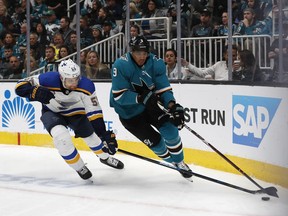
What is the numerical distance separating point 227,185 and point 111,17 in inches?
113

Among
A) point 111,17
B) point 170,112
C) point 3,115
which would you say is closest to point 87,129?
point 170,112

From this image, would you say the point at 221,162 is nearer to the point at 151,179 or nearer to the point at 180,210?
the point at 151,179

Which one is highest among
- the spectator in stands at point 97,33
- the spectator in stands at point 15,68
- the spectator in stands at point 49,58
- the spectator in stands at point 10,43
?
the spectator in stands at point 97,33

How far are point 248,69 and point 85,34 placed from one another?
2312 millimetres

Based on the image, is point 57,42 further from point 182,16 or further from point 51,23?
point 182,16

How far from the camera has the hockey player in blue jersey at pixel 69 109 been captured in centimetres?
516

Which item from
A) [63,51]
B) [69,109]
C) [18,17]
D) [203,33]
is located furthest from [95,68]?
[69,109]

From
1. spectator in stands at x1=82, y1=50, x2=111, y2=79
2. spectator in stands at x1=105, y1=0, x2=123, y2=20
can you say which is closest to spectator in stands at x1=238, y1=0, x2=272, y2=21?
spectator in stands at x1=105, y1=0, x2=123, y2=20

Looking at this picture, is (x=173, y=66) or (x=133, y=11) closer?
(x=173, y=66)

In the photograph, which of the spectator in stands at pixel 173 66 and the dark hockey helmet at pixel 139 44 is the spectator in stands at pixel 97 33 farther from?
the dark hockey helmet at pixel 139 44

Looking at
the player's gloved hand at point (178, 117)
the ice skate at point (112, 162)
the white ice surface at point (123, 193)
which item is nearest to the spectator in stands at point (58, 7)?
the white ice surface at point (123, 193)

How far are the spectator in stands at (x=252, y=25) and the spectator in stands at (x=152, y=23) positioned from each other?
3.61ft

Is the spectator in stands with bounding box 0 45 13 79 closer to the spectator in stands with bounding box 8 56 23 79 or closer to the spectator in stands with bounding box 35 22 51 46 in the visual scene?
the spectator in stands with bounding box 8 56 23 79

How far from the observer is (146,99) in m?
4.99
